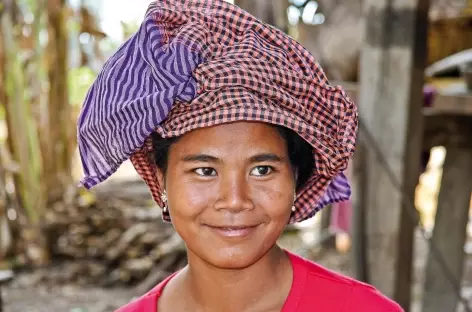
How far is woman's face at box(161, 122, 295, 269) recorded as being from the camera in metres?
1.27

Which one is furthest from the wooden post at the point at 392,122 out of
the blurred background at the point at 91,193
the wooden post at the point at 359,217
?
the blurred background at the point at 91,193

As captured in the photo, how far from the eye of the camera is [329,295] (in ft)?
4.53

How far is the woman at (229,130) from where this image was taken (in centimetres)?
123

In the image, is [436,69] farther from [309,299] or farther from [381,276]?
[309,299]

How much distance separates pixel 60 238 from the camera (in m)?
5.24

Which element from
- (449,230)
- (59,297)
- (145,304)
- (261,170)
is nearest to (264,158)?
(261,170)

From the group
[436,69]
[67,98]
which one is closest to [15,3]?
[67,98]

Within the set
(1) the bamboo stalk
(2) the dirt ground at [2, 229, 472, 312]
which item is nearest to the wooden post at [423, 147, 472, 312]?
(2) the dirt ground at [2, 229, 472, 312]

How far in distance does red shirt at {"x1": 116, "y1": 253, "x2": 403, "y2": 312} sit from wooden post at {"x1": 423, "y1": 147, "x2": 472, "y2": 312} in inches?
86.9

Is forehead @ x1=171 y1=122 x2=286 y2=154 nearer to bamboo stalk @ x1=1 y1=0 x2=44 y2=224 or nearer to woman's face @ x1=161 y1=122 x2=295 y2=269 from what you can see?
woman's face @ x1=161 y1=122 x2=295 y2=269

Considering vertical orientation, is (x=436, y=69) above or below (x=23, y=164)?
above

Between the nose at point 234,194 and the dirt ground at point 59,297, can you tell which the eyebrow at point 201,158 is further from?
the dirt ground at point 59,297

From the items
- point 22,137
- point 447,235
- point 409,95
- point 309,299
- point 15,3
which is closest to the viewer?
point 309,299

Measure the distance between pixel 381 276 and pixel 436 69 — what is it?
4.02ft
